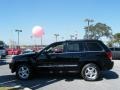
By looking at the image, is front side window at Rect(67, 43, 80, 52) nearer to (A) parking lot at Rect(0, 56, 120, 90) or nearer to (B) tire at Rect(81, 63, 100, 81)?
(B) tire at Rect(81, 63, 100, 81)

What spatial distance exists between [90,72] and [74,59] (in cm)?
93

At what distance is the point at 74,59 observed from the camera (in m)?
13.6

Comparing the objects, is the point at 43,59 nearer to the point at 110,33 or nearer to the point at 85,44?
the point at 85,44

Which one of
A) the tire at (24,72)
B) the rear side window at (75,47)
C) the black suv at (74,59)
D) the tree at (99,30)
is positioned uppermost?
the tree at (99,30)

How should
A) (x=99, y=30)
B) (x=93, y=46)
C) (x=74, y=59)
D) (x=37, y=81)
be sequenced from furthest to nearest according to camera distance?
(x=99, y=30) < (x=93, y=46) < (x=74, y=59) < (x=37, y=81)

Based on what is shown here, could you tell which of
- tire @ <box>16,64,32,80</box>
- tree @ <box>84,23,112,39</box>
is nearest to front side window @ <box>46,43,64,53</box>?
tire @ <box>16,64,32,80</box>

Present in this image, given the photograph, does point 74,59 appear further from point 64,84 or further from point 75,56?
point 64,84

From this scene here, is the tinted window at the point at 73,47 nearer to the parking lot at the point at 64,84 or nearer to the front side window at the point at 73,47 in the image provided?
the front side window at the point at 73,47

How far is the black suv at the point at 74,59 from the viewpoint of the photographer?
13.6 m

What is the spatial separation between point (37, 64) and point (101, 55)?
2.97m

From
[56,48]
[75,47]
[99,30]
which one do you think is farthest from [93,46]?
[99,30]

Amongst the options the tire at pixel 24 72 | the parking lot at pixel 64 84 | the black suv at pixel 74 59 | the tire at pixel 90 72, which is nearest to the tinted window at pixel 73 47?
the black suv at pixel 74 59

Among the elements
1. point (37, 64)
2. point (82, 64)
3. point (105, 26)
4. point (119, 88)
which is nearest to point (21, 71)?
point (37, 64)

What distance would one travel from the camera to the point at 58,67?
13742 mm
